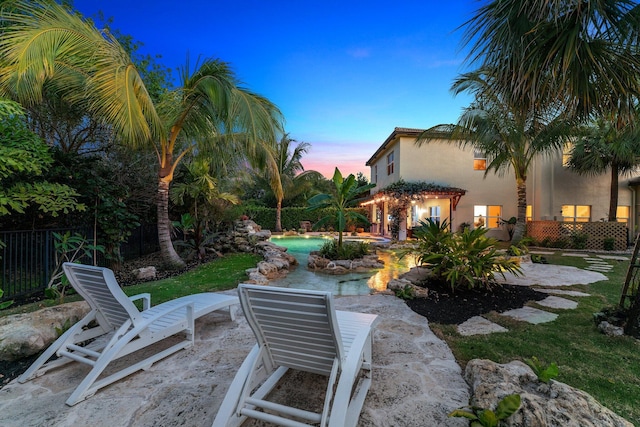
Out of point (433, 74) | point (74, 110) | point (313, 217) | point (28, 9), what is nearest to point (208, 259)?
point (74, 110)

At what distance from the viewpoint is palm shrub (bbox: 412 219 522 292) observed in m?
5.87

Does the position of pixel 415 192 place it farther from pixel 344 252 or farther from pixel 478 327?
pixel 478 327

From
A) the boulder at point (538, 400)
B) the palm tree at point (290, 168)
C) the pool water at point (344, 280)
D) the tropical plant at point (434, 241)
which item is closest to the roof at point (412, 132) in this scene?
the pool water at point (344, 280)

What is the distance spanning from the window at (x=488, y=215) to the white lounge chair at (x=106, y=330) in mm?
19187

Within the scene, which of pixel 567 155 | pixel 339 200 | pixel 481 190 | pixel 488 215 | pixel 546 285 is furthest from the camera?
pixel 488 215

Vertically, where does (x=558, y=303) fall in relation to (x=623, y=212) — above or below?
below

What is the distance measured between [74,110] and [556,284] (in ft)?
45.9

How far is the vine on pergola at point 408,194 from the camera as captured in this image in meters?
16.9

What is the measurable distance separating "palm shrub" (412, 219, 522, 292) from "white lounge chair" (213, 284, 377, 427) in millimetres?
4198

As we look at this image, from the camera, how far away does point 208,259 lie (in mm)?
11367

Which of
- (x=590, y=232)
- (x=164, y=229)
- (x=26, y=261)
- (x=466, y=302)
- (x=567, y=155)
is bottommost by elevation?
(x=466, y=302)

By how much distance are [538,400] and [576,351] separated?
2.07m

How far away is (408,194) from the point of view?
16844mm

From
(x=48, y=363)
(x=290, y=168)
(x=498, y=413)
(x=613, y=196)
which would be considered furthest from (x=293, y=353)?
(x=290, y=168)
